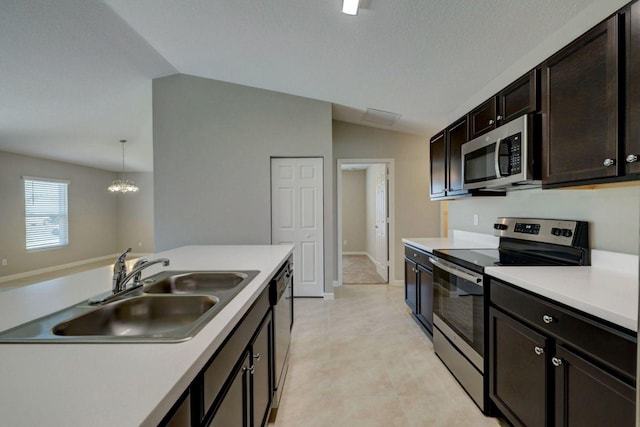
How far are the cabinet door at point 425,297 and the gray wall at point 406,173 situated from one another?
1.85 meters

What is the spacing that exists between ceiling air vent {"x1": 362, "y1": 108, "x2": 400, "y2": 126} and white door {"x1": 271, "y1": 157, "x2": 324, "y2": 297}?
1.09 m

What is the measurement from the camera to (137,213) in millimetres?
8617

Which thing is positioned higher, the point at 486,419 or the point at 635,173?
the point at 635,173

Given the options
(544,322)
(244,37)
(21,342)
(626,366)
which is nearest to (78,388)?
(21,342)

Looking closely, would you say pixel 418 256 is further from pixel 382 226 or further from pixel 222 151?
pixel 222 151

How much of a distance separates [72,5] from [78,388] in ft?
10.4

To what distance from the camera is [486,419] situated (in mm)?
1788

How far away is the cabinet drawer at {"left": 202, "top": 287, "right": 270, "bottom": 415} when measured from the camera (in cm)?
82

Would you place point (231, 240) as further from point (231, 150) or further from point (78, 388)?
point (78, 388)

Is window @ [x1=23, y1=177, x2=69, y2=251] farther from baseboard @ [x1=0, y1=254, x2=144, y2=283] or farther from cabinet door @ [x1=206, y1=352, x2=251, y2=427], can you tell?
cabinet door @ [x1=206, y1=352, x2=251, y2=427]

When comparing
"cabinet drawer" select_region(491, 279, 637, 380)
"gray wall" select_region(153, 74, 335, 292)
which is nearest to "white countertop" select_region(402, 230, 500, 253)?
"cabinet drawer" select_region(491, 279, 637, 380)

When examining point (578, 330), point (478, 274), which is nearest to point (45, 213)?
point (478, 274)

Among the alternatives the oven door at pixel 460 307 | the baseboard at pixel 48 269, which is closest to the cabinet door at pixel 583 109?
the oven door at pixel 460 307

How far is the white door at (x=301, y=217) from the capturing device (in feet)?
13.8
